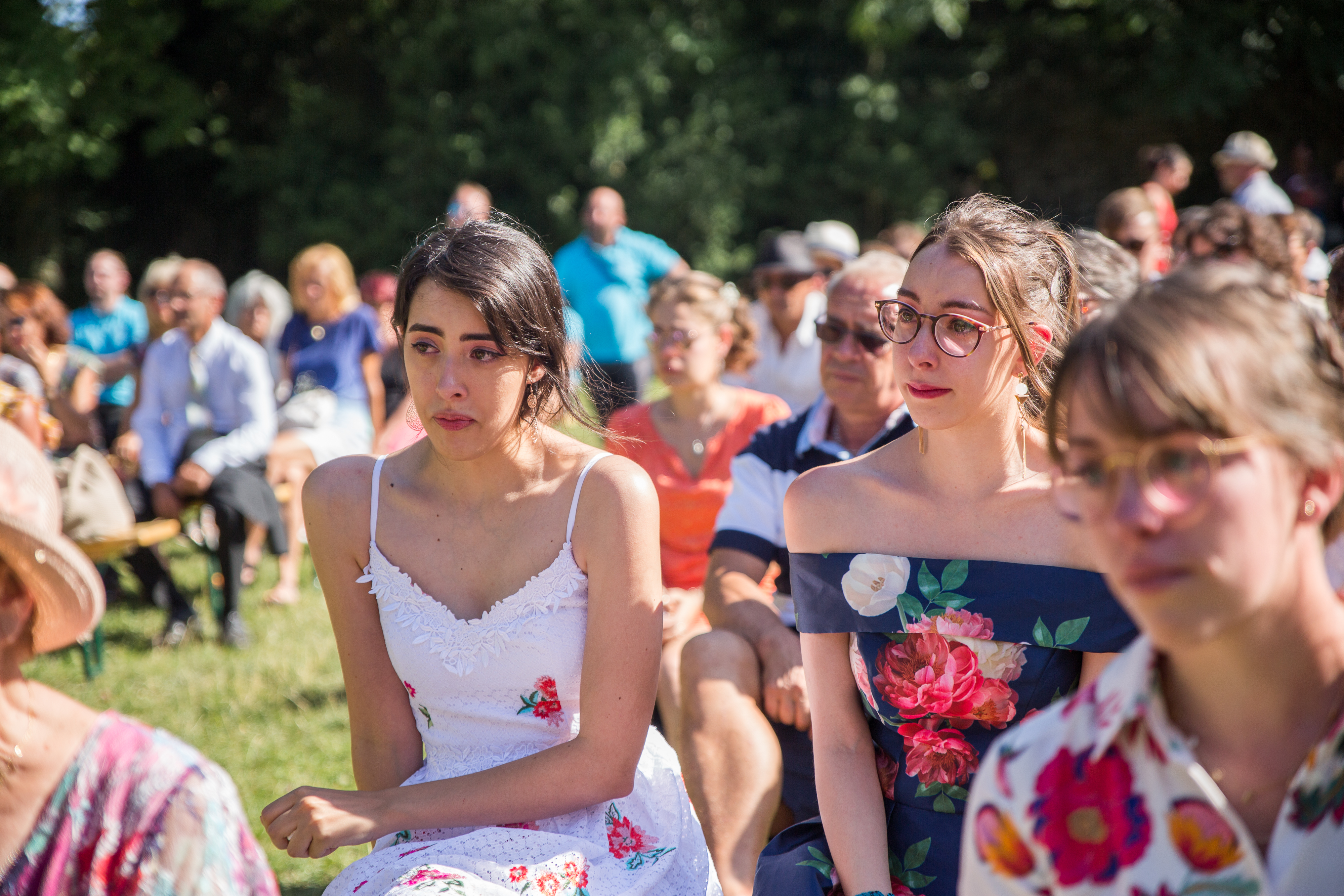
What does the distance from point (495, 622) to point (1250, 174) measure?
27.0ft

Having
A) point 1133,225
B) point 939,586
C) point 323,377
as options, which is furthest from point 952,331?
point 323,377

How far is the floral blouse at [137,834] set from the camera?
1182 millimetres

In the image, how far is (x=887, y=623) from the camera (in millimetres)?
1883

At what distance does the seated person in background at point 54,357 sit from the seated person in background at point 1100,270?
5.26m

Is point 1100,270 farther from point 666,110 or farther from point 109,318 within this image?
point 666,110

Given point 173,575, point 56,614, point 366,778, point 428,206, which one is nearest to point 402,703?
point 366,778

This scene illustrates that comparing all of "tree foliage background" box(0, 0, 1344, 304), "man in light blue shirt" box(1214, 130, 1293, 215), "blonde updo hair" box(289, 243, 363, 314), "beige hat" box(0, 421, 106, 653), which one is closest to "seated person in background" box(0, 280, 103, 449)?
"blonde updo hair" box(289, 243, 363, 314)

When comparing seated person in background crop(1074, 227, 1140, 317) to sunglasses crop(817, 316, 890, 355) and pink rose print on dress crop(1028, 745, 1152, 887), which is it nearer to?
sunglasses crop(817, 316, 890, 355)

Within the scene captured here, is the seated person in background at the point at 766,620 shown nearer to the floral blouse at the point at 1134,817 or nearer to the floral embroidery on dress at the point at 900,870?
the floral embroidery on dress at the point at 900,870

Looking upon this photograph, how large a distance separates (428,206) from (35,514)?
1450 cm

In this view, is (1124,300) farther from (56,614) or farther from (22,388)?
(22,388)

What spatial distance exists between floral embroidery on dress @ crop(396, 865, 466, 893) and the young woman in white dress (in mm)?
14

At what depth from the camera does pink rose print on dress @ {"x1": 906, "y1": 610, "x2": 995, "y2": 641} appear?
183cm

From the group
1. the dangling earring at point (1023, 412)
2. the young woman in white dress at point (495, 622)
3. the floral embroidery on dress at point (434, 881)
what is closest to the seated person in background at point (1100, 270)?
the dangling earring at point (1023, 412)
